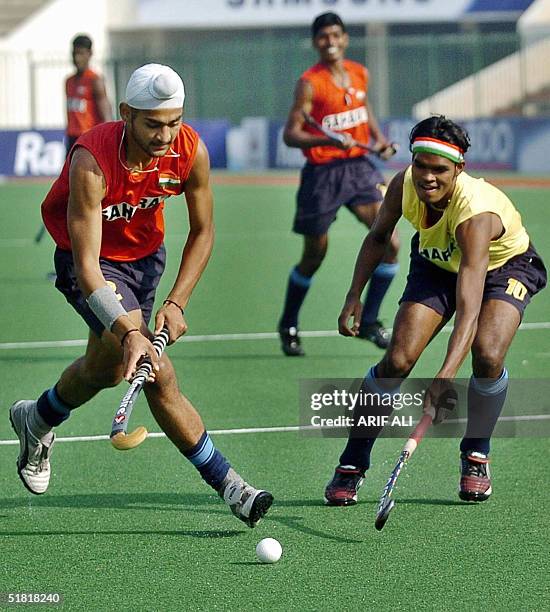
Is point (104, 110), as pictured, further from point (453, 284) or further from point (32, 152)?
point (32, 152)

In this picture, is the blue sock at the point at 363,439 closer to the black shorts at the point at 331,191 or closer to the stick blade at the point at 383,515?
the stick blade at the point at 383,515

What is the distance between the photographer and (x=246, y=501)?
5.66 metres

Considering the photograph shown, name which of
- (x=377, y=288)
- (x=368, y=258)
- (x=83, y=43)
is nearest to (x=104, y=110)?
(x=83, y=43)

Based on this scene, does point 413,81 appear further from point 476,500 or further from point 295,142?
point 476,500

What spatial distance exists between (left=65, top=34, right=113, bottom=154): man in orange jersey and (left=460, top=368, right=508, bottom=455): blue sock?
9.21 m

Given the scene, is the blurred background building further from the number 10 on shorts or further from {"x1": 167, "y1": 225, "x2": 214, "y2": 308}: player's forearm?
{"x1": 167, "y1": 225, "x2": 214, "y2": 308}: player's forearm

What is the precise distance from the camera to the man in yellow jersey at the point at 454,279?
18.9 ft

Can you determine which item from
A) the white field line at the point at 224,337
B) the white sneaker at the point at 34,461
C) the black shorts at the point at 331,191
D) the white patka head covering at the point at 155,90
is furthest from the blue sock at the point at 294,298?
the white patka head covering at the point at 155,90

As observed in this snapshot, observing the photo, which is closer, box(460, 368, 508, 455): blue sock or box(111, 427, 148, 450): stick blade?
box(111, 427, 148, 450): stick blade

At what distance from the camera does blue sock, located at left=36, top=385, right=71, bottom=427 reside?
6.19 m

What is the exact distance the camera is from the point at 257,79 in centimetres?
3362

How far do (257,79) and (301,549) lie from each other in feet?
94.6

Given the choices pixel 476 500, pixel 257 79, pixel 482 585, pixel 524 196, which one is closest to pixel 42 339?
pixel 476 500

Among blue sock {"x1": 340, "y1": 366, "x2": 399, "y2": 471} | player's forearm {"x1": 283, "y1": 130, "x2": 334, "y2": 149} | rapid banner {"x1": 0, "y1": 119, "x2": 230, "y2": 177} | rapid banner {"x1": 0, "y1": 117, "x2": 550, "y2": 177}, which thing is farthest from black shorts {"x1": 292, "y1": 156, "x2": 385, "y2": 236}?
rapid banner {"x1": 0, "y1": 119, "x2": 230, "y2": 177}
